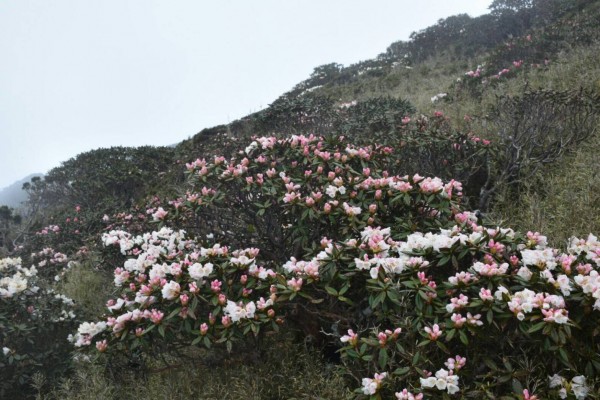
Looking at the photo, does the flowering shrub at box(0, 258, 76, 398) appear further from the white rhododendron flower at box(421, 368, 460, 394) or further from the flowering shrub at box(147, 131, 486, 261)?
the white rhododendron flower at box(421, 368, 460, 394)

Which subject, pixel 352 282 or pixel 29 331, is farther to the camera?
pixel 29 331

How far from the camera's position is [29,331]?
375 centimetres

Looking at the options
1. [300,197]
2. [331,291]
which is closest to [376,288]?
[331,291]

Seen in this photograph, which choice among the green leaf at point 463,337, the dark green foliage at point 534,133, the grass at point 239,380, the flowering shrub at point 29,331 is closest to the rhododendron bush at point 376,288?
the green leaf at point 463,337

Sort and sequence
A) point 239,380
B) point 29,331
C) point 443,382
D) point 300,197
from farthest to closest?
point 29,331
point 300,197
point 239,380
point 443,382

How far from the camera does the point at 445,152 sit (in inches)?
201

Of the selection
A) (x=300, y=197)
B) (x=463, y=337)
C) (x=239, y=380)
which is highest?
(x=300, y=197)

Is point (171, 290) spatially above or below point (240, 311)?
above

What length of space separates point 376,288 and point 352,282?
15.0 inches

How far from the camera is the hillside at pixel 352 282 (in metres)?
2.21

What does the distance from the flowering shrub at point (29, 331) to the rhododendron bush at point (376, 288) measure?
0.32 metres

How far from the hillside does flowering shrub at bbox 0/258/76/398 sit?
17 mm

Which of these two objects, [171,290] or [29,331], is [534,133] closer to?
[171,290]

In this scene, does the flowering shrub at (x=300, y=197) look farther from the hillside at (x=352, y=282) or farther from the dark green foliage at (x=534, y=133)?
the dark green foliage at (x=534, y=133)
